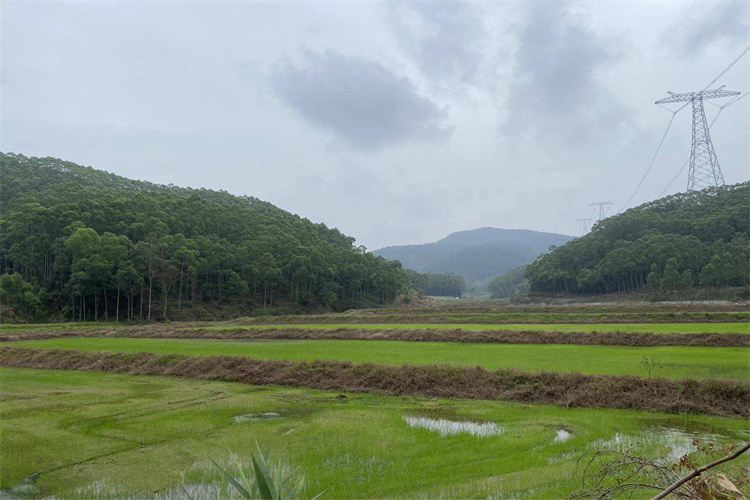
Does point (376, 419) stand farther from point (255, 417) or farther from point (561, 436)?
point (561, 436)

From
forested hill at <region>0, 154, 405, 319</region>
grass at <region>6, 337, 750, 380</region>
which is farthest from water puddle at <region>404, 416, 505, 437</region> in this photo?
forested hill at <region>0, 154, 405, 319</region>

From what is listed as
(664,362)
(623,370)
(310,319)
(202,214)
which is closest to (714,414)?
(623,370)

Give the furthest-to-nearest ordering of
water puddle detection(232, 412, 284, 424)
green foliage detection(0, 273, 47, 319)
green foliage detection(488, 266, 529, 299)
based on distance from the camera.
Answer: green foliage detection(488, 266, 529, 299), green foliage detection(0, 273, 47, 319), water puddle detection(232, 412, 284, 424)

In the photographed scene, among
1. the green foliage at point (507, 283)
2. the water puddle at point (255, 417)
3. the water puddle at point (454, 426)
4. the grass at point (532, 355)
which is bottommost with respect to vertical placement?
the water puddle at point (454, 426)

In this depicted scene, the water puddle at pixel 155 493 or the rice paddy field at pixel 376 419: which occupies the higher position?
the water puddle at pixel 155 493

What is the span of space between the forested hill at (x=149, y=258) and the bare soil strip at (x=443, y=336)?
18182 mm

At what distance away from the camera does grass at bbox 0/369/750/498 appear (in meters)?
7.43

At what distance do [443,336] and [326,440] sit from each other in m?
18.7

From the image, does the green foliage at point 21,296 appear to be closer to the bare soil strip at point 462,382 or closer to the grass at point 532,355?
the grass at point 532,355

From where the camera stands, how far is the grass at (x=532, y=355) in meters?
15.1

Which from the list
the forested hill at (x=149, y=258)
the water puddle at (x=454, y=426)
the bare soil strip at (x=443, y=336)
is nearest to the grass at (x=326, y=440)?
the water puddle at (x=454, y=426)

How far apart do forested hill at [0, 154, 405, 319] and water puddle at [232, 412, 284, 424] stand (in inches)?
1889

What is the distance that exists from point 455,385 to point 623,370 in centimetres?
567

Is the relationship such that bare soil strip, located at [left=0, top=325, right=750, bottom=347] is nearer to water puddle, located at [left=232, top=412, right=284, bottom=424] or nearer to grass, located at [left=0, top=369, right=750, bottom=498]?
grass, located at [left=0, top=369, right=750, bottom=498]
